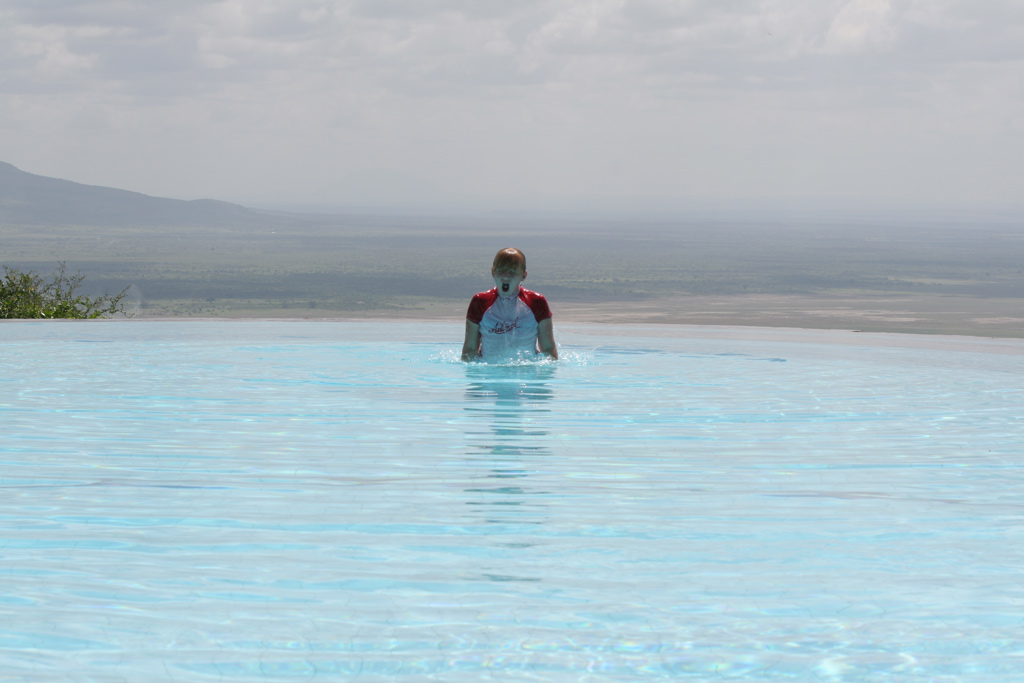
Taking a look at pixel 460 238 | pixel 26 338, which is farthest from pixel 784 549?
pixel 460 238

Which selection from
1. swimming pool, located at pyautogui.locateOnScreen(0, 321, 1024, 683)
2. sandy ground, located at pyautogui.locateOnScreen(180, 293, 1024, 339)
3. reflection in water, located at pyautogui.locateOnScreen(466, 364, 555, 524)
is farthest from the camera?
sandy ground, located at pyautogui.locateOnScreen(180, 293, 1024, 339)

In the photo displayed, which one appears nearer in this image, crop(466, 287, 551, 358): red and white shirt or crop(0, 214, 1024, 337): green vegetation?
crop(466, 287, 551, 358): red and white shirt

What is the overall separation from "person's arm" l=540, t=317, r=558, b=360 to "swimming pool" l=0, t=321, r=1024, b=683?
52 centimetres

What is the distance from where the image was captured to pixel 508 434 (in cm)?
548

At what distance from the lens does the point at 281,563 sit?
331 centimetres

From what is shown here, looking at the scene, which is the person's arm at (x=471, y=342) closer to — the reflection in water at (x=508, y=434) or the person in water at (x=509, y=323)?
the person in water at (x=509, y=323)

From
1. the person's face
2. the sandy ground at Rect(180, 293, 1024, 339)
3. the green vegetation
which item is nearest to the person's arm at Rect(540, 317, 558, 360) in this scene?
the person's face

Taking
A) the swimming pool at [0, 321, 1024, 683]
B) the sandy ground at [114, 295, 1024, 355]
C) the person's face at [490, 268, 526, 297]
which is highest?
the person's face at [490, 268, 526, 297]

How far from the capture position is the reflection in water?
4.02m

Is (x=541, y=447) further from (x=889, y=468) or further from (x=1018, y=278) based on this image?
(x=1018, y=278)

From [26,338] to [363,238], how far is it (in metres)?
182

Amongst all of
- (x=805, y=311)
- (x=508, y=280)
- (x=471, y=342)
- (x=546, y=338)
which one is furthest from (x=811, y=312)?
(x=508, y=280)

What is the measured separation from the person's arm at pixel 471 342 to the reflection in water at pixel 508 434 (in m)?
0.11

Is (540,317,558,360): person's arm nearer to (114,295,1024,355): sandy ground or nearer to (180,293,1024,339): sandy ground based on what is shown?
(114,295,1024,355): sandy ground
